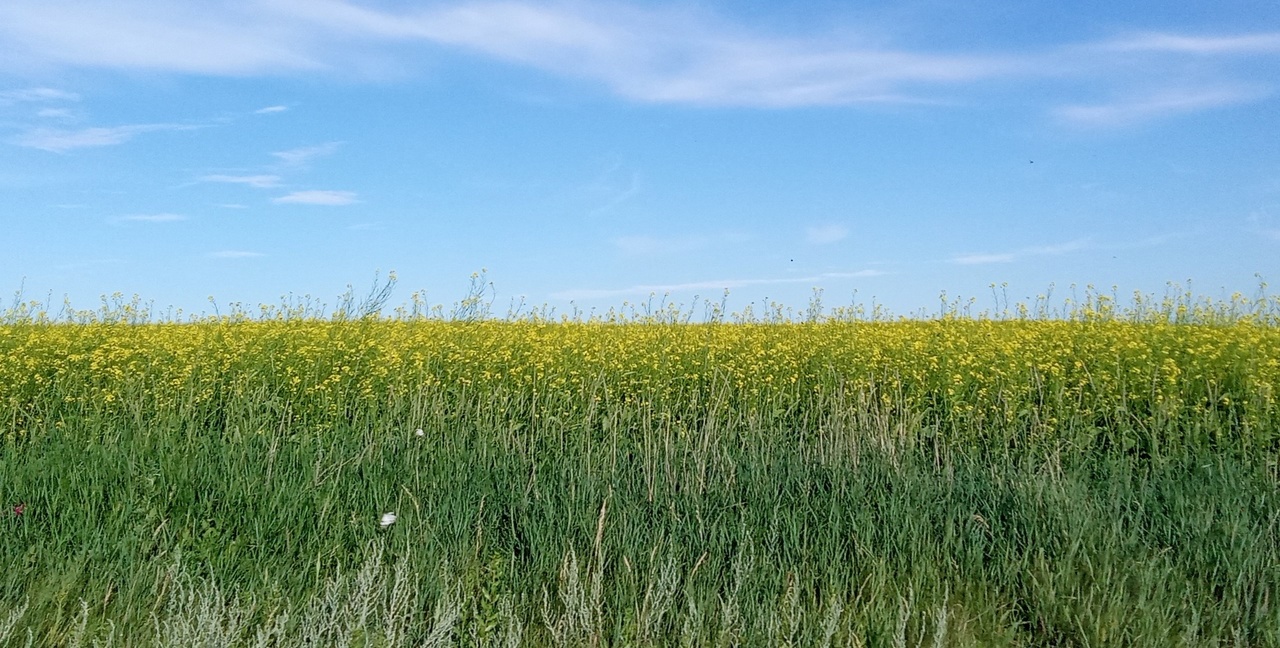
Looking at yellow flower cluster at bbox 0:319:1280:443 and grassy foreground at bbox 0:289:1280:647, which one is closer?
grassy foreground at bbox 0:289:1280:647

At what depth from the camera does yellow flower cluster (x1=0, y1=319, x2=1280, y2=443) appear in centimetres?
701

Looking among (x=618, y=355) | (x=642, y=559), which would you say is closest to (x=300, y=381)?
(x=618, y=355)

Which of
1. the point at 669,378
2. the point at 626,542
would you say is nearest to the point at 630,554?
the point at 626,542

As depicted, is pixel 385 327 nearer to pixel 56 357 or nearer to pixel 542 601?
pixel 56 357

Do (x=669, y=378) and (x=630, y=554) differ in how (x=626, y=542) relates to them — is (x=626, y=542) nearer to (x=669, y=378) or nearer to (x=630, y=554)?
(x=630, y=554)

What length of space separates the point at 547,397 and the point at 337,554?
11.0ft

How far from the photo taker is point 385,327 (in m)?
9.66

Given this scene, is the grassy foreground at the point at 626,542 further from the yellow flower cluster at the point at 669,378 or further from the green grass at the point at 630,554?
the yellow flower cluster at the point at 669,378

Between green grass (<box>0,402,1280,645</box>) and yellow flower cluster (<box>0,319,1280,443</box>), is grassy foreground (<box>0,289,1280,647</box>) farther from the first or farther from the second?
yellow flower cluster (<box>0,319,1280,443</box>)

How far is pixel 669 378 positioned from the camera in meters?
7.66

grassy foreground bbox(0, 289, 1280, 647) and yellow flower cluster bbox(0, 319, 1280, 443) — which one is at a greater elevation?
yellow flower cluster bbox(0, 319, 1280, 443)

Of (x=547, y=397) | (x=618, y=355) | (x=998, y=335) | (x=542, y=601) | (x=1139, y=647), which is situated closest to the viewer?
(x=1139, y=647)

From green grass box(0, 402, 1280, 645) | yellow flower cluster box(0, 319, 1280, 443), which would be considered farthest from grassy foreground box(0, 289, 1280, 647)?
yellow flower cluster box(0, 319, 1280, 443)

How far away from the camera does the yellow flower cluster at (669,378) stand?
7012mm
